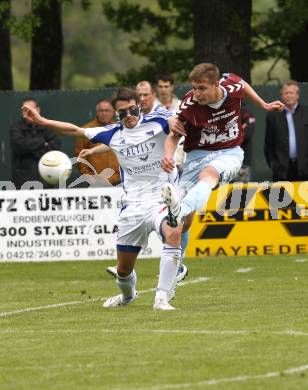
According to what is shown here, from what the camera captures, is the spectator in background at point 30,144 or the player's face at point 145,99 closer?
the player's face at point 145,99

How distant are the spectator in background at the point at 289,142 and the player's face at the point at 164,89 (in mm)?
2002

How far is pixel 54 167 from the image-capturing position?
17469 millimetres

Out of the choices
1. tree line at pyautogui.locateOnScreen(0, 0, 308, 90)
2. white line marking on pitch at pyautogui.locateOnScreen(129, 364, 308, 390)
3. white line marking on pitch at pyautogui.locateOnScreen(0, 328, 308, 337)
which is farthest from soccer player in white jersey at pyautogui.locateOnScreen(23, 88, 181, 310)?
tree line at pyautogui.locateOnScreen(0, 0, 308, 90)

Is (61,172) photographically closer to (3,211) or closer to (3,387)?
(3,211)

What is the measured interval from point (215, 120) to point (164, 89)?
5.19 m

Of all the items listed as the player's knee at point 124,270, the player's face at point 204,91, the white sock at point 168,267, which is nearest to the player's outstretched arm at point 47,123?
the player's face at point 204,91

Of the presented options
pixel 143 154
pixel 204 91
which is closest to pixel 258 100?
pixel 204 91

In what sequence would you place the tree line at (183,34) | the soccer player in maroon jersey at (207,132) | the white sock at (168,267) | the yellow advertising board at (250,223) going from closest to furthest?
the white sock at (168,267)
the soccer player in maroon jersey at (207,132)
the yellow advertising board at (250,223)
the tree line at (183,34)

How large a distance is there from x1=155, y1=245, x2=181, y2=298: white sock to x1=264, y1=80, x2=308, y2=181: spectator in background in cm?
752

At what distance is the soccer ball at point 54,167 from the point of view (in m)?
17.5

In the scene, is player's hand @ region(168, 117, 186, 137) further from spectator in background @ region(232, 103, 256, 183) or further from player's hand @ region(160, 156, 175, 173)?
spectator in background @ region(232, 103, 256, 183)

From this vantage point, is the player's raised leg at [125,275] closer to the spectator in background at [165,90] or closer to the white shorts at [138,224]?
the white shorts at [138,224]

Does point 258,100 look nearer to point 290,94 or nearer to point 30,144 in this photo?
point 290,94

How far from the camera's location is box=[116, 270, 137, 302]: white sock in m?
11.4
